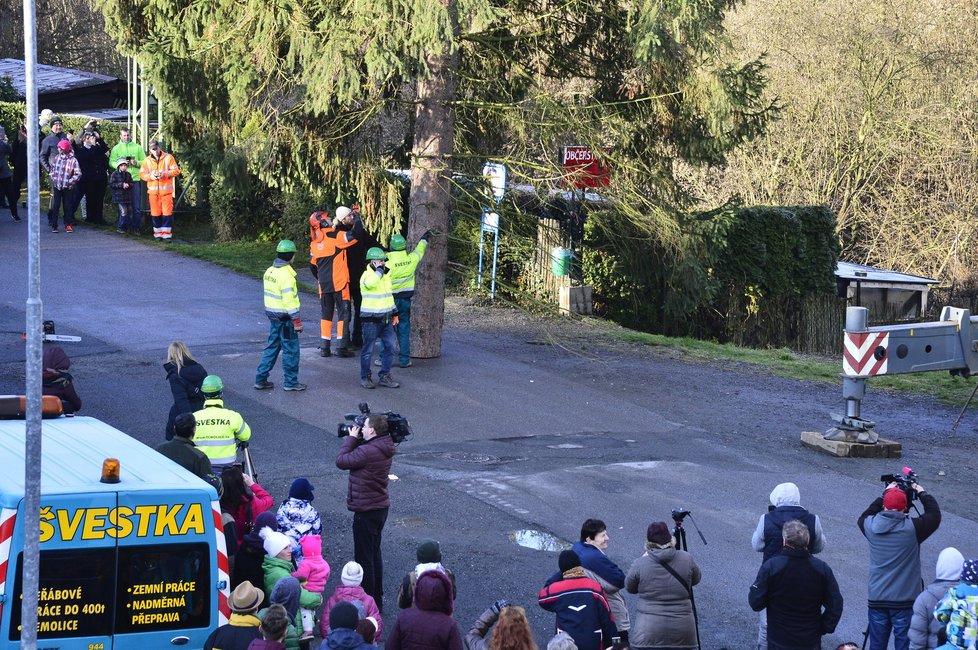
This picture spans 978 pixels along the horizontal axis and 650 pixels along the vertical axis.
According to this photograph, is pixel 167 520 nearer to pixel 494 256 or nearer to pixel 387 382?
pixel 387 382

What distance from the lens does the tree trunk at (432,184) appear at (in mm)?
16391

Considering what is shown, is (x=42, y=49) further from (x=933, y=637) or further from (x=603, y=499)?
(x=933, y=637)

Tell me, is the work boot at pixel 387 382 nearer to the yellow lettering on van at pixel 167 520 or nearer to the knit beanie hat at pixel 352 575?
the knit beanie hat at pixel 352 575

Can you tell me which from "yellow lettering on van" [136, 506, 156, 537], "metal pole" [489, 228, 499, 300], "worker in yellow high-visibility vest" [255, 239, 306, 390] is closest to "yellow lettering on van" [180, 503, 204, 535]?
"yellow lettering on van" [136, 506, 156, 537]

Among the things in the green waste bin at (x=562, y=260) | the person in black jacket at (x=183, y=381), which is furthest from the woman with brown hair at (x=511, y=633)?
the green waste bin at (x=562, y=260)

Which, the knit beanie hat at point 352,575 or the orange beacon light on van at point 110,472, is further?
the knit beanie hat at point 352,575

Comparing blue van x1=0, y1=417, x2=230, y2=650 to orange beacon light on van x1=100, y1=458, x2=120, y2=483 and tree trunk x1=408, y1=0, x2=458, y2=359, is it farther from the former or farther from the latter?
tree trunk x1=408, y1=0, x2=458, y2=359

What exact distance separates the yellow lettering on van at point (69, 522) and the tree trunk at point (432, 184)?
1048cm

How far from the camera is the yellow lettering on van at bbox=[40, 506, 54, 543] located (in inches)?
251

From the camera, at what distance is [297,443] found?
42.7 feet

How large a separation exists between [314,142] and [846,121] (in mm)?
16699

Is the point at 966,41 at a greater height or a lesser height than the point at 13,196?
greater

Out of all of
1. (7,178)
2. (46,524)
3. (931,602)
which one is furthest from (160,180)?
(931,602)

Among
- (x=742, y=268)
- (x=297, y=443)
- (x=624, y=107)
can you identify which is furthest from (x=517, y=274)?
(x=297, y=443)
